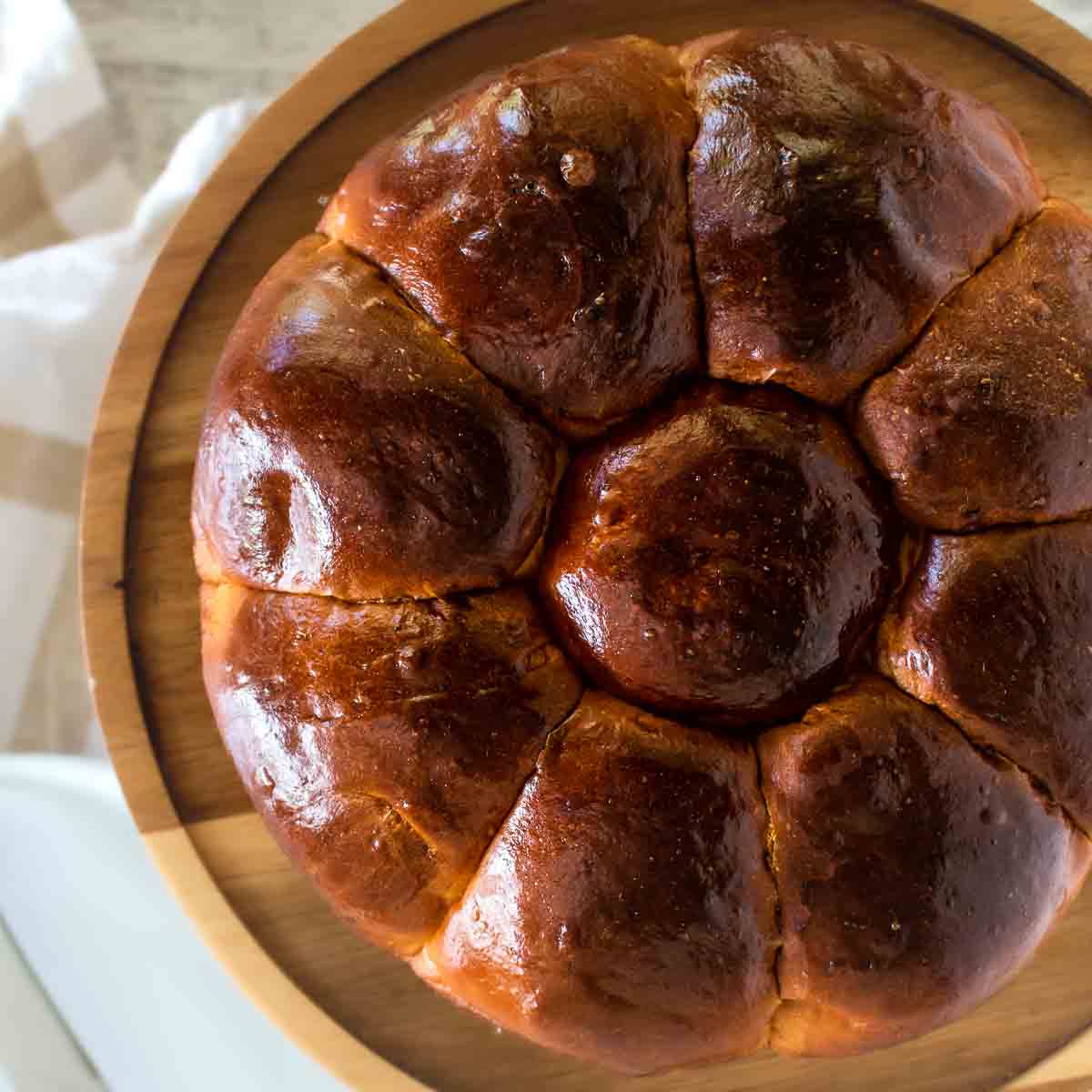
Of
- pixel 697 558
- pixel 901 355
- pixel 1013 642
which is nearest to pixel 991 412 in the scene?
pixel 901 355

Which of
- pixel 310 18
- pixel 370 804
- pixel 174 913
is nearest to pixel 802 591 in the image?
pixel 370 804

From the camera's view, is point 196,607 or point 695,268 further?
point 196,607

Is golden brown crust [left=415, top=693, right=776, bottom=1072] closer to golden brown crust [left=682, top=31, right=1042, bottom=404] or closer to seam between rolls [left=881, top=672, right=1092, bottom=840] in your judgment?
seam between rolls [left=881, top=672, right=1092, bottom=840]

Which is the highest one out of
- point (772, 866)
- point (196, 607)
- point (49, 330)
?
point (49, 330)

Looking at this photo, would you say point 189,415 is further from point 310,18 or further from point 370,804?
point 310,18

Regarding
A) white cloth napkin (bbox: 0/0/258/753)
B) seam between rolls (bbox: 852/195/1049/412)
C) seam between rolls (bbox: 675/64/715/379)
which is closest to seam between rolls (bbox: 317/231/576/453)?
seam between rolls (bbox: 675/64/715/379)

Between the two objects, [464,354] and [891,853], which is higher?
[464,354]

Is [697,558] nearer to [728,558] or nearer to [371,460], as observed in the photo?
[728,558]
